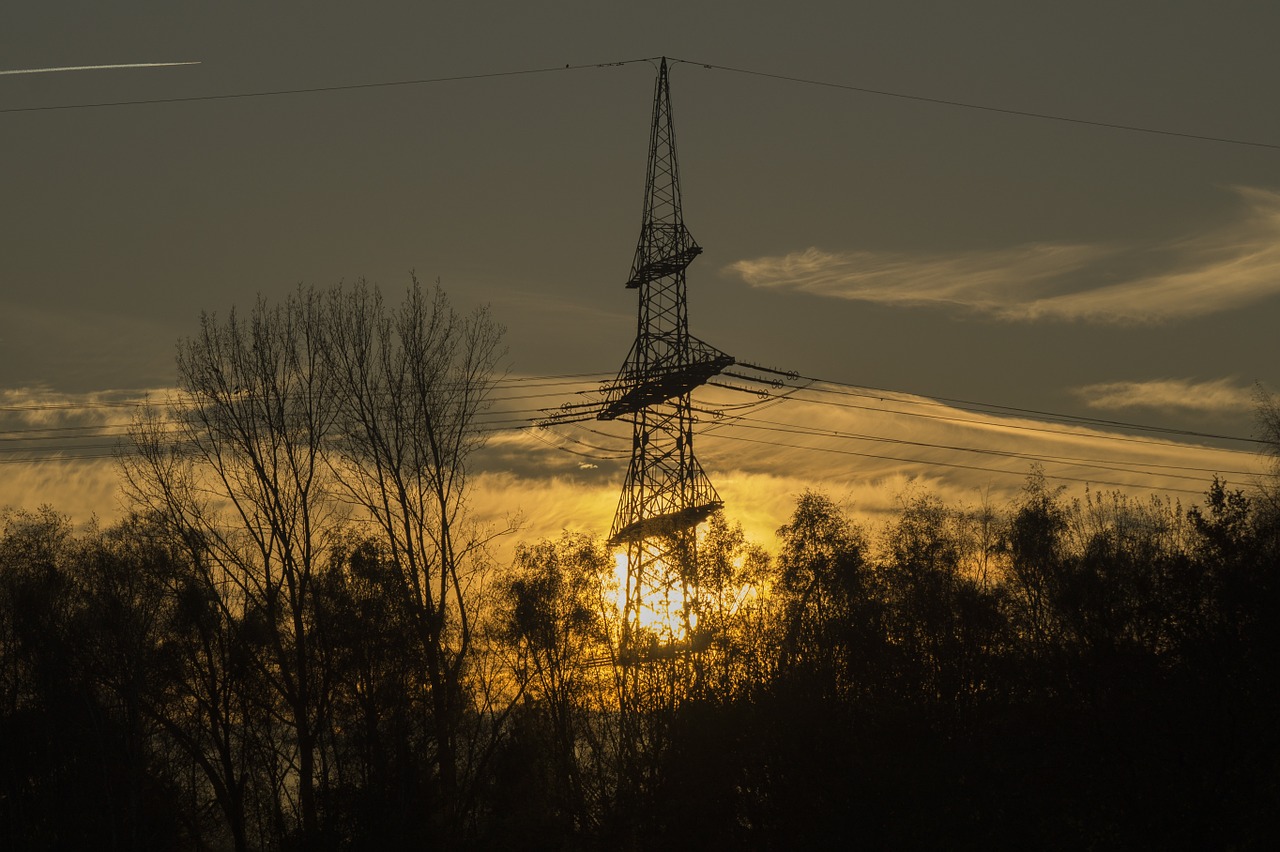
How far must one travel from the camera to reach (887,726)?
44594 mm

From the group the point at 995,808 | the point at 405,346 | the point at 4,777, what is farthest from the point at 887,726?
the point at 4,777

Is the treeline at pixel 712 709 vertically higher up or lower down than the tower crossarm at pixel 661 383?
lower down

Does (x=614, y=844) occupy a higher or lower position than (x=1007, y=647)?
lower

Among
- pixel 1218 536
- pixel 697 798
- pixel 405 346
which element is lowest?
pixel 697 798

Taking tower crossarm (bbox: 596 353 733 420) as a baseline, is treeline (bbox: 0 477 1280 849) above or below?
below

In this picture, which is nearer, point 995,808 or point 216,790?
point 995,808

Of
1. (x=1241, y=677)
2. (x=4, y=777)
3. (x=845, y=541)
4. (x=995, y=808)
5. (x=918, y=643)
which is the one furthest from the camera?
(x=4, y=777)

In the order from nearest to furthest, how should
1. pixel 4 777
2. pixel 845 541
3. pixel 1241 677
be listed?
pixel 1241 677 → pixel 845 541 → pixel 4 777

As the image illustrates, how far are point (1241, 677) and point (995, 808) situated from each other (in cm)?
1234

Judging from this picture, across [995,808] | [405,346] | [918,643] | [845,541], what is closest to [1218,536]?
[995,808]

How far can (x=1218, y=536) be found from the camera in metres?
32.3

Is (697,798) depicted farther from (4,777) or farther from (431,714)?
(4,777)

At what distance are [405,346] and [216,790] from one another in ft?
77.2

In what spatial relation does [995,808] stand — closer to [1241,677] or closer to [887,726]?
[887,726]
